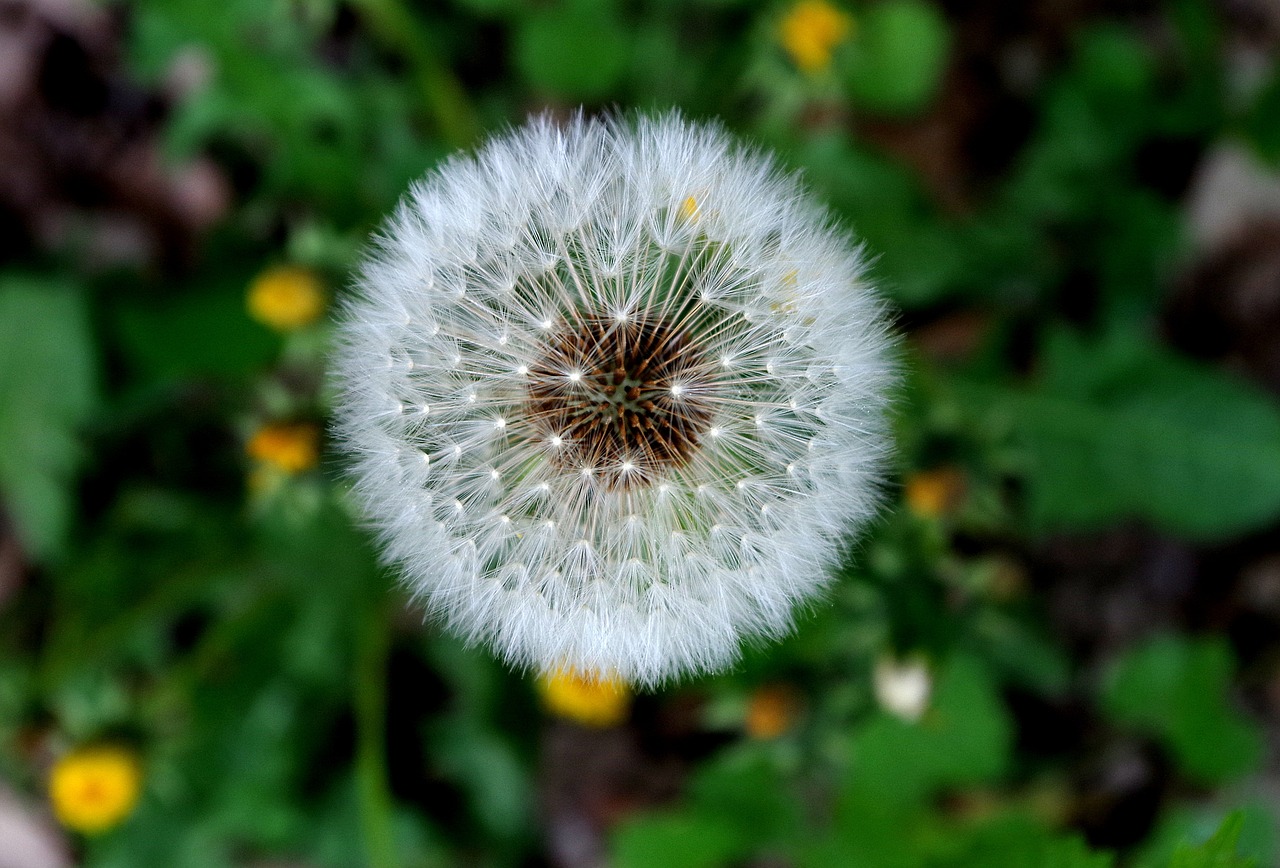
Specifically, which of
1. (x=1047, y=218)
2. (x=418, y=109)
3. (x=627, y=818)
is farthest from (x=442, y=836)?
(x=1047, y=218)

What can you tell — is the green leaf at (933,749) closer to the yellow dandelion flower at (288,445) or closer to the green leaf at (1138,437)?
the green leaf at (1138,437)

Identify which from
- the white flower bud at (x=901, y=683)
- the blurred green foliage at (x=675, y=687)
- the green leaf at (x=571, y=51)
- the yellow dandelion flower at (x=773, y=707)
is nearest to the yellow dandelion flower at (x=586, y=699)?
the blurred green foliage at (x=675, y=687)

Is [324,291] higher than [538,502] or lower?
higher

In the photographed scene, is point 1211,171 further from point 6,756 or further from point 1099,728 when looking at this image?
point 6,756

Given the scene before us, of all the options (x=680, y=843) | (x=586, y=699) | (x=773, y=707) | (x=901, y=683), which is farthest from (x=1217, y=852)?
(x=680, y=843)

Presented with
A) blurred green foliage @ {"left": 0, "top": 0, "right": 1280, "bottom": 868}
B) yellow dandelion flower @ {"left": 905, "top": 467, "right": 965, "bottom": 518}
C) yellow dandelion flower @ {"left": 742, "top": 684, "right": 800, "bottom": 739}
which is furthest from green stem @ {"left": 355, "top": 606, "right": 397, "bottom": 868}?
yellow dandelion flower @ {"left": 905, "top": 467, "right": 965, "bottom": 518}

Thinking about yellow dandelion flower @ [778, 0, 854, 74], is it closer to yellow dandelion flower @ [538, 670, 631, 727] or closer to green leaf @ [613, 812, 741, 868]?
yellow dandelion flower @ [538, 670, 631, 727]
